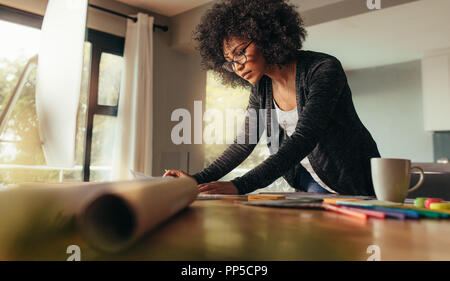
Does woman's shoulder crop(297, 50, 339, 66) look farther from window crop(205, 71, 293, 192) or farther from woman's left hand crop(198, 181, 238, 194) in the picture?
window crop(205, 71, 293, 192)

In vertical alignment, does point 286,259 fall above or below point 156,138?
below

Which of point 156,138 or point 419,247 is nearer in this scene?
point 419,247

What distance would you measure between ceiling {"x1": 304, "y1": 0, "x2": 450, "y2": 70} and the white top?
2.52 metres

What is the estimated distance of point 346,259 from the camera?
9.7 inches

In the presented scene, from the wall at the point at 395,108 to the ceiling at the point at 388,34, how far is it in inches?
8.2

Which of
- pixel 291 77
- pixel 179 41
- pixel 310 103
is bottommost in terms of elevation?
pixel 310 103

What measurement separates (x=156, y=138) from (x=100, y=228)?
164 inches

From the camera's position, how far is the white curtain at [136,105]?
12.8 feet

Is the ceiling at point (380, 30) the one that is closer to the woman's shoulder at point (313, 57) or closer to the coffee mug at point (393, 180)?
the woman's shoulder at point (313, 57)

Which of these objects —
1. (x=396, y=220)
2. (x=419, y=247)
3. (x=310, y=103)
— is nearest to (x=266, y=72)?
(x=310, y=103)

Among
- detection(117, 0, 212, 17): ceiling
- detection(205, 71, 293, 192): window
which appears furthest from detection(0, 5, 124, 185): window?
detection(205, 71, 293, 192): window

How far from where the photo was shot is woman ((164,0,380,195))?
103 centimetres
